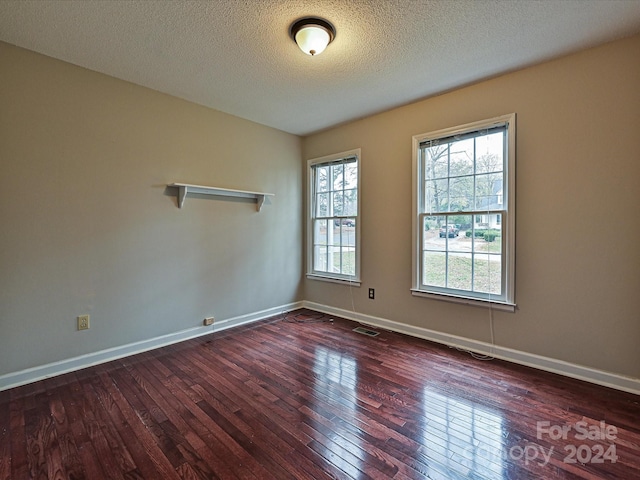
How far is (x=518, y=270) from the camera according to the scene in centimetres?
266

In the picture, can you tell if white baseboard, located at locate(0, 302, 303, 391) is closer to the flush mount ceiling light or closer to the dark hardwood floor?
the dark hardwood floor

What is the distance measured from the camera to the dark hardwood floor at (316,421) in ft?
4.98

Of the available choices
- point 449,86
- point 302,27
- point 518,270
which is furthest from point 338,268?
point 302,27

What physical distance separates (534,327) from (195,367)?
2950 mm

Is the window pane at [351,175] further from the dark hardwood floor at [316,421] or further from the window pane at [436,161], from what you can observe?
the dark hardwood floor at [316,421]

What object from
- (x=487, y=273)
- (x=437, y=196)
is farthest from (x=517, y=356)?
(x=437, y=196)

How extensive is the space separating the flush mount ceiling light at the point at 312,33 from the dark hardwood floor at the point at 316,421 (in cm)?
250

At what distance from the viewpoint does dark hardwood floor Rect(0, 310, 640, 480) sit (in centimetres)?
152

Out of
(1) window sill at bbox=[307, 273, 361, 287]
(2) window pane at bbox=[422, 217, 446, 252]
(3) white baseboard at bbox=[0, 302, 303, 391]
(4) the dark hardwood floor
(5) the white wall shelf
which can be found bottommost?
(4) the dark hardwood floor

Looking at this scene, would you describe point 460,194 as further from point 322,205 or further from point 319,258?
point 319,258

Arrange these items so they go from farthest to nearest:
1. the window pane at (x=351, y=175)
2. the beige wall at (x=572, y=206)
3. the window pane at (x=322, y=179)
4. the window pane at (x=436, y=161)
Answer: the window pane at (x=322, y=179) → the window pane at (x=351, y=175) → the window pane at (x=436, y=161) → the beige wall at (x=572, y=206)

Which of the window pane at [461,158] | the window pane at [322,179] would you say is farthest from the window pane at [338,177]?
the window pane at [461,158]

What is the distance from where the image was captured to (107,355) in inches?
107

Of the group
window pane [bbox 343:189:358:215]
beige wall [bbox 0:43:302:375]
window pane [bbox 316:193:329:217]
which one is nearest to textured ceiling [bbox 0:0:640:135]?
beige wall [bbox 0:43:302:375]
